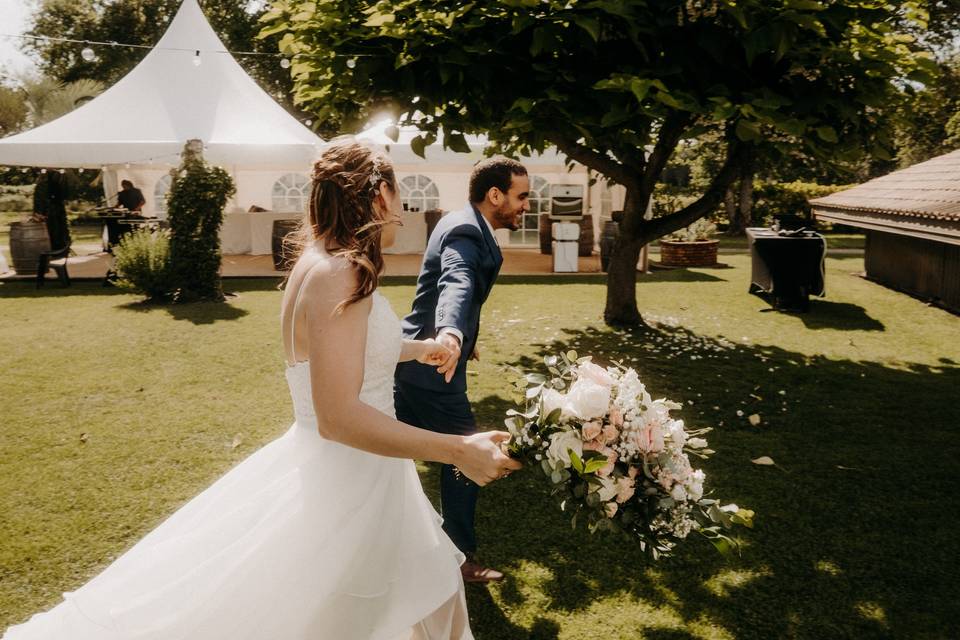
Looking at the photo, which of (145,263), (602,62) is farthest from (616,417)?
(145,263)

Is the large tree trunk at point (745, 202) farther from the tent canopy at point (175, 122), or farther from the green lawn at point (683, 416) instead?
the tent canopy at point (175, 122)

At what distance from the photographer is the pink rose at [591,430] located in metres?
2.23

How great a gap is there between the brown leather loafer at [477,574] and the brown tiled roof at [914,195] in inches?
340

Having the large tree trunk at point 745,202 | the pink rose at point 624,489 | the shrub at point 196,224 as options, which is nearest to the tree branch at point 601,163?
the shrub at point 196,224

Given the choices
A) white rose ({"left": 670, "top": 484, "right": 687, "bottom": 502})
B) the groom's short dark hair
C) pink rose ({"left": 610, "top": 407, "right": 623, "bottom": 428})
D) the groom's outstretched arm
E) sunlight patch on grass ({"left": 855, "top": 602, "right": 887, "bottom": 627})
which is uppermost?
the groom's short dark hair

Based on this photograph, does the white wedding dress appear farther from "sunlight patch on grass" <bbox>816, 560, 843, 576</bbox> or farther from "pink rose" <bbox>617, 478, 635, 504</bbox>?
"sunlight patch on grass" <bbox>816, 560, 843, 576</bbox>

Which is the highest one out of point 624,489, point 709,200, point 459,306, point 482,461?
point 709,200

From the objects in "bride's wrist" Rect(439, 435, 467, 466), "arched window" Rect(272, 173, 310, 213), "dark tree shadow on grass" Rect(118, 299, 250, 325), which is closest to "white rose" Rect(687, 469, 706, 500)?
"bride's wrist" Rect(439, 435, 467, 466)

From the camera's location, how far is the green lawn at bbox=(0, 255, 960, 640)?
3.83 meters

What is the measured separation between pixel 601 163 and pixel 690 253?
884cm

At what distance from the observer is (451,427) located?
384 cm

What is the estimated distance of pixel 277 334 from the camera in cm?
1012

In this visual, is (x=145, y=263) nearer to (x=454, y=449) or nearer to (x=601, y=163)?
(x=601, y=163)

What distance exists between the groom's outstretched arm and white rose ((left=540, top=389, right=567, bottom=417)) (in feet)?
3.68
